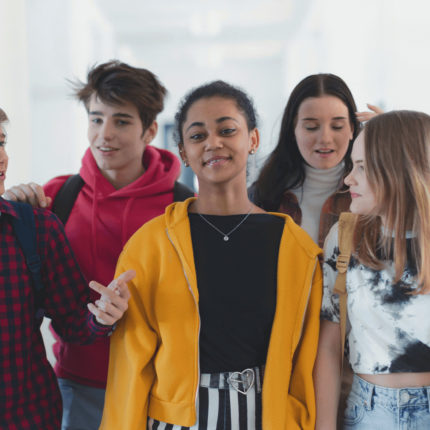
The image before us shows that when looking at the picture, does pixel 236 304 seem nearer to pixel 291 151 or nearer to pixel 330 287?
pixel 330 287

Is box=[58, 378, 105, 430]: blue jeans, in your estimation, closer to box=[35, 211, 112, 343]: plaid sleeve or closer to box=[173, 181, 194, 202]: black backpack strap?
box=[35, 211, 112, 343]: plaid sleeve

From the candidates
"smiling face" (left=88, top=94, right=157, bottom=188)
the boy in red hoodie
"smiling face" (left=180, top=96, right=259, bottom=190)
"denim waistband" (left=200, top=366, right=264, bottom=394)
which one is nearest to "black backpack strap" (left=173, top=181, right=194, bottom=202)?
the boy in red hoodie

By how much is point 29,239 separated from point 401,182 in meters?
0.89

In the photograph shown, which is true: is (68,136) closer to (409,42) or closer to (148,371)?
(409,42)

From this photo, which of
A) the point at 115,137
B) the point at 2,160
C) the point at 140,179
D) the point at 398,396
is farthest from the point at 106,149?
the point at 398,396

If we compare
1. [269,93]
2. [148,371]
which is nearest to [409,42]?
[148,371]

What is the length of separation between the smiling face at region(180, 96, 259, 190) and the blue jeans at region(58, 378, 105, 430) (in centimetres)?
76

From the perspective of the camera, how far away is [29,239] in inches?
46.5

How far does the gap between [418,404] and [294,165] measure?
931 mm

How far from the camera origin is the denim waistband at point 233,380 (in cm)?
115

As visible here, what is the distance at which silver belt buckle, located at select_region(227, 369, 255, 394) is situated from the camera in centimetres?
115

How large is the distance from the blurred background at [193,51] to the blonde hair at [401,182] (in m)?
0.58

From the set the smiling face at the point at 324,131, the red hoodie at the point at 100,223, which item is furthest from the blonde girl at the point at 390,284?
the red hoodie at the point at 100,223

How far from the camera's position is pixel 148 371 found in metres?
1.19
